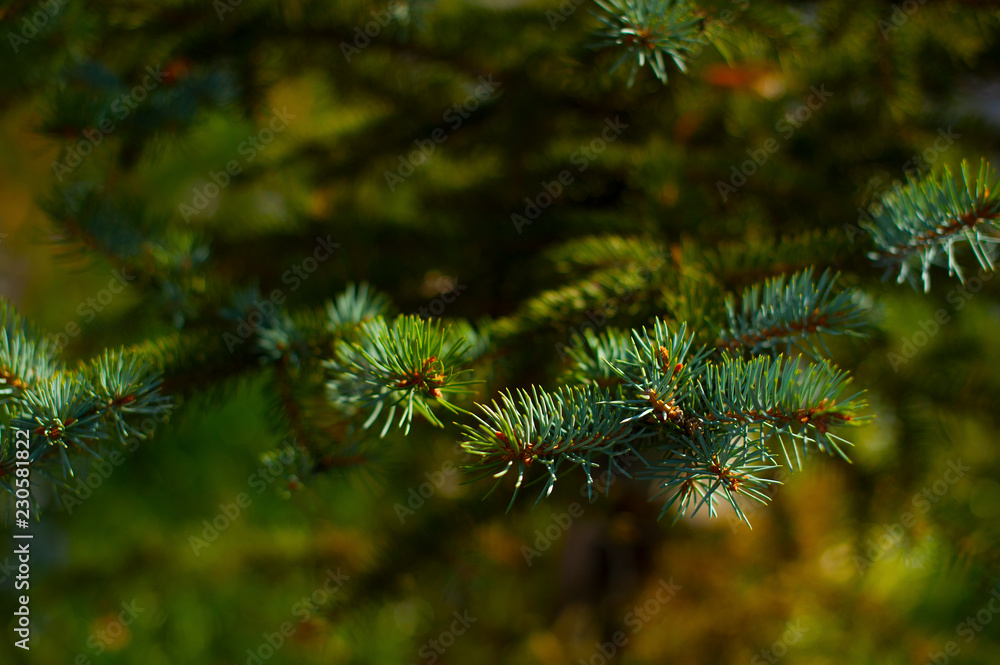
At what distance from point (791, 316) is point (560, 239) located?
22 cm

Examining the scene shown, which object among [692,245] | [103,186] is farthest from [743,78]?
[103,186]

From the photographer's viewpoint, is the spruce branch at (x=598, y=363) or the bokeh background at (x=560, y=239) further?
the bokeh background at (x=560, y=239)

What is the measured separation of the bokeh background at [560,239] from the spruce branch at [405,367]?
0.08 m

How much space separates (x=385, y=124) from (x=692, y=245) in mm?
320

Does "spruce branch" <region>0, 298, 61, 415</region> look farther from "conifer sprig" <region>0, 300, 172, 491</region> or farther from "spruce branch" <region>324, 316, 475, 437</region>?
"spruce branch" <region>324, 316, 475, 437</region>

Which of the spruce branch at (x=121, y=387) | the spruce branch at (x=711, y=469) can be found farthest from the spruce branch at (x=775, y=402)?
the spruce branch at (x=121, y=387)

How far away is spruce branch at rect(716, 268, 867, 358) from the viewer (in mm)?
316

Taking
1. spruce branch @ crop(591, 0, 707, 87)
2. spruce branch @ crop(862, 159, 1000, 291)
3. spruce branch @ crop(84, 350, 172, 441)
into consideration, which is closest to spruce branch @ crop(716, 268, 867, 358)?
spruce branch @ crop(862, 159, 1000, 291)

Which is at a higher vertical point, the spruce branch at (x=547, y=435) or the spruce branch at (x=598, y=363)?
the spruce branch at (x=598, y=363)

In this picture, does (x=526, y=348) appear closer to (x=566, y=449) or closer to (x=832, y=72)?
(x=566, y=449)

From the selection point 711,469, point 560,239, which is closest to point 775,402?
point 711,469

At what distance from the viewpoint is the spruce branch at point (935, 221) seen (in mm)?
304

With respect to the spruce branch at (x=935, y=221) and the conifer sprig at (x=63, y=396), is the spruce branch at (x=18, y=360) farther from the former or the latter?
the spruce branch at (x=935, y=221)

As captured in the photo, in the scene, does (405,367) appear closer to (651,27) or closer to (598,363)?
(598,363)
